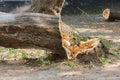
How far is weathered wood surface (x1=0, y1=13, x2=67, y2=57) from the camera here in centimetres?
633

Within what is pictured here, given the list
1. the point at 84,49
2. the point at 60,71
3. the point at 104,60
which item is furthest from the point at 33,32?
the point at 104,60

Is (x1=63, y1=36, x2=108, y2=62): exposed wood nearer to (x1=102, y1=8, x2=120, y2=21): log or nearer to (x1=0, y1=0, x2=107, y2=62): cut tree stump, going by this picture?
(x1=0, y1=0, x2=107, y2=62): cut tree stump

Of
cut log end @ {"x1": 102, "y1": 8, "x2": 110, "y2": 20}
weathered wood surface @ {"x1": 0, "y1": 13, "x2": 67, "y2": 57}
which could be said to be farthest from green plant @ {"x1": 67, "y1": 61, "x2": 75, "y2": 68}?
cut log end @ {"x1": 102, "y1": 8, "x2": 110, "y2": 20}

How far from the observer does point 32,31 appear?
636 centimetres

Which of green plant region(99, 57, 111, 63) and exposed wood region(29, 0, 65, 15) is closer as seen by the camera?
green plant region(99, 57, 111, 63)

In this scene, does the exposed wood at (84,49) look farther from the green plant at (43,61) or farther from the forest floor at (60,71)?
the green plant at (43,61)

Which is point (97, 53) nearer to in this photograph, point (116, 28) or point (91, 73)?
point (91, 73)

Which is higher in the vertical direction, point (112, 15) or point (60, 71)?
point (60, 71)

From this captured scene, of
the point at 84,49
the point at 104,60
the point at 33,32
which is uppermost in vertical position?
the point at 33,32

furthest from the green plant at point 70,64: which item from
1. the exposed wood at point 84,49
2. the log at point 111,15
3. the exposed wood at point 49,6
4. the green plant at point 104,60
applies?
the log at point 111,15

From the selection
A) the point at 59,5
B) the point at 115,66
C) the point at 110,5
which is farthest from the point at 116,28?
the point at 110,5

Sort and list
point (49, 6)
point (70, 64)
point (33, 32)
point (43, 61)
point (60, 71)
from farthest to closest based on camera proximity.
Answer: point (49, 6) → point (43, 61) → point (70, 64) → point (33, 32) → point (60, 71)

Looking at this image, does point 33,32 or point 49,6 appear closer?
point 33,32

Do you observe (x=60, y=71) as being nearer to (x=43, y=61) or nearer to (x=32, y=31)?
(x=43, y=61)
